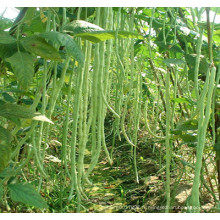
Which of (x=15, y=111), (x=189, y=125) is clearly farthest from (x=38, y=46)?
(x=189, y=125)

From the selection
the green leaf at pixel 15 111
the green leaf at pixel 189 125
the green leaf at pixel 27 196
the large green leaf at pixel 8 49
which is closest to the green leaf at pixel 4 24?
the large green leaf at pixel 8 49

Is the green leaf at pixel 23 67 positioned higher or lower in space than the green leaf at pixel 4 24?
lower

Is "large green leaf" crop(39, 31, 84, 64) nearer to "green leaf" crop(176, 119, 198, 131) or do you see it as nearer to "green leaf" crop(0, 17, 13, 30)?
"green leaf" crop(0, 17, 13, 30)

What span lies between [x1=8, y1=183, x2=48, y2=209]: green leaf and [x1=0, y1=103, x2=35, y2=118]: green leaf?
10.8 inches

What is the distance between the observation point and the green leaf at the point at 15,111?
80 centimetres

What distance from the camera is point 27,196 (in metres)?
0.93

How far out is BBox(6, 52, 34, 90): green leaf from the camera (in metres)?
0.83

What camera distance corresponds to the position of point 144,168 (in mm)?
2941

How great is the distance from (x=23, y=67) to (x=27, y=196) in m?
0.40

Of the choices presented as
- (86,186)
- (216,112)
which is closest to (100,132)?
(216,112)

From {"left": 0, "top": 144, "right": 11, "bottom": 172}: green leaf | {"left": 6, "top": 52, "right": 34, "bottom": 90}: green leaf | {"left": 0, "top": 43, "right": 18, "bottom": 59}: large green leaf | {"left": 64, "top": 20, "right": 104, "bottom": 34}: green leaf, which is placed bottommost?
{"left": 0, "top": 144, "right": 11, "bottom": 172}: green leaf

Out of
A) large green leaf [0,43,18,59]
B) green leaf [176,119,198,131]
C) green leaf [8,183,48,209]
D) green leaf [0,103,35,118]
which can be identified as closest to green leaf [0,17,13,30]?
large green leaf [0,43,18,59]

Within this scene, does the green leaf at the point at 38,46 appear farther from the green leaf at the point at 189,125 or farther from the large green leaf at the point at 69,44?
the green leaf at the point at 189,125

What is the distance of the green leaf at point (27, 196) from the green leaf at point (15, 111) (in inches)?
10.8
